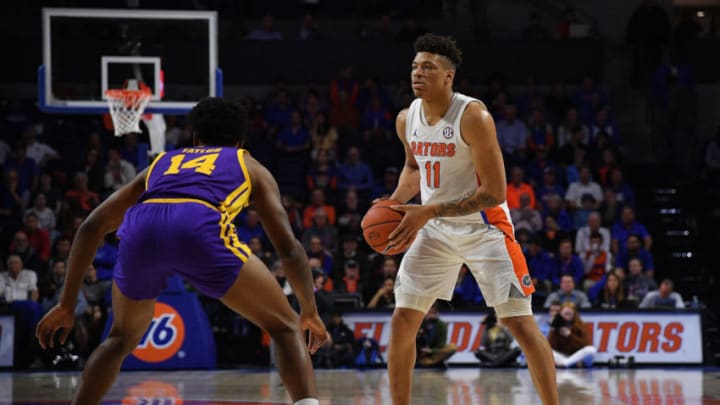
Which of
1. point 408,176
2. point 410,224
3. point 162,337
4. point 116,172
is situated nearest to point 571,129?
point 116,172

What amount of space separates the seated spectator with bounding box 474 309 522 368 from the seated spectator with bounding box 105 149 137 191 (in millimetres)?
5154

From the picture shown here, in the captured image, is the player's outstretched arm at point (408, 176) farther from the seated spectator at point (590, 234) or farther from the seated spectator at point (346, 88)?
the seated spectator at point (346, 88)

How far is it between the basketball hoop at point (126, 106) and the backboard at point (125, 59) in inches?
4.6

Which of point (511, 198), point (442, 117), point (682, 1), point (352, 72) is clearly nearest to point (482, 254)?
point (442, 117)

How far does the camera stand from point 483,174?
5.70 meters

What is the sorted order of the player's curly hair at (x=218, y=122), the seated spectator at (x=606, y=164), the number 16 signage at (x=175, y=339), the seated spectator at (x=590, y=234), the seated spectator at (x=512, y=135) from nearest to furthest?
the player's curly hair at (x=218, y=122)
the number 16 signage at (x=175, y=339)
the seated spectator at (x=590, y=234)
the seated spectator at (x=606, y=164)
the seated spectator at (x=512, y=135)

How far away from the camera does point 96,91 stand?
11539mm

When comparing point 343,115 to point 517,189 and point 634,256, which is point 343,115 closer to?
point 517,189

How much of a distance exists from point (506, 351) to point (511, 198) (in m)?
3.06

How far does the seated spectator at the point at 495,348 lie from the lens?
488 inches

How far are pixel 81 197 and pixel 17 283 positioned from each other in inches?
71.5

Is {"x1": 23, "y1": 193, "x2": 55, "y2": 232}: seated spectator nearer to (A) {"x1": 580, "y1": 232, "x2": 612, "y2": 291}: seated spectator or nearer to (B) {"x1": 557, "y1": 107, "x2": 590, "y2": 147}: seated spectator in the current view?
(A) {"x1": 580, "y1": 232, "x2": 612, "y2": 291}: seated spectator

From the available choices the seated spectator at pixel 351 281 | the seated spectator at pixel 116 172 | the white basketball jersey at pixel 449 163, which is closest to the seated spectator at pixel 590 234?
the seated spectator at pixel 351 281

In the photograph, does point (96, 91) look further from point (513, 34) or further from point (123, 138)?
point (513, 34)
